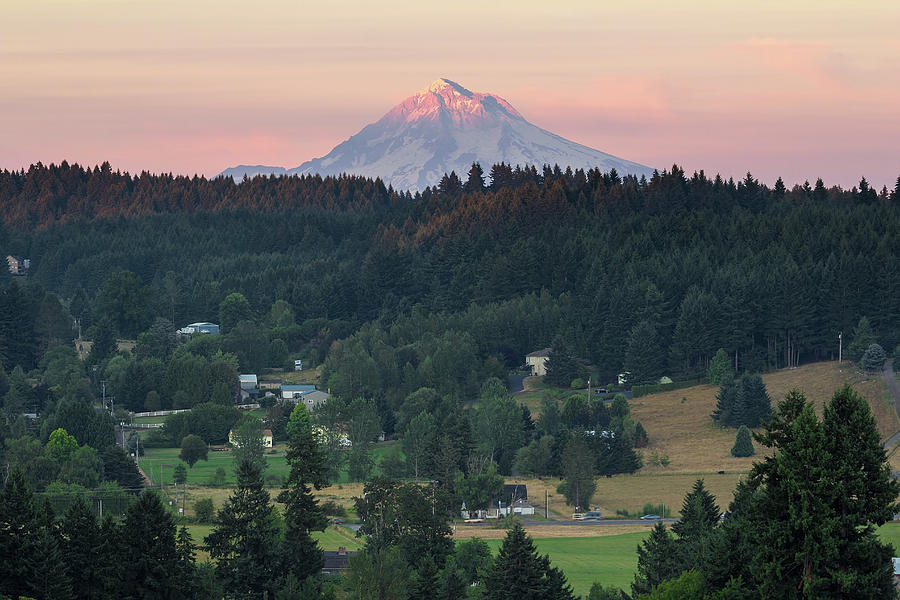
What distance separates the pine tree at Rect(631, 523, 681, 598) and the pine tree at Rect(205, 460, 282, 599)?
13.7 m

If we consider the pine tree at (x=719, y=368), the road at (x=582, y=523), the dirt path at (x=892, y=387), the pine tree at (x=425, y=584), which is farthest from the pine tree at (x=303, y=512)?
the pine tree at (x=719, y=368)

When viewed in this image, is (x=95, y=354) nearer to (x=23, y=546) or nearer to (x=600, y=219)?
(x=600, y=219)

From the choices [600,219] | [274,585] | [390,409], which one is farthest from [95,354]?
[274,585]

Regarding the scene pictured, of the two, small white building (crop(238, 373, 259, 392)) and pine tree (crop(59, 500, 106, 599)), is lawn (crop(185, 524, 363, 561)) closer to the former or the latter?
pine tree (crop(59, 500, 106, 599))

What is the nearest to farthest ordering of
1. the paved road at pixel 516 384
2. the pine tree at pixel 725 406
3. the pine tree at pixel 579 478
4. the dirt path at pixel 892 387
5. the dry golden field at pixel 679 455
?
the dry golden field at pixel 679 455, the pine tree at pixel 579 478, the dirt path at pixel 892 387, the pine tree at pixel 725 406, the paved road at pixel 516 384

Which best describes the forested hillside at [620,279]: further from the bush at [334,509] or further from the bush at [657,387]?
the bush at [334,509]

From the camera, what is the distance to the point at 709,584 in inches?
1624

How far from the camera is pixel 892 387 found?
116250 mm

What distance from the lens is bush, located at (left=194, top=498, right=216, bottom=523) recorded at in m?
83.4

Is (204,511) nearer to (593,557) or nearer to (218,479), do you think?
(218,479)

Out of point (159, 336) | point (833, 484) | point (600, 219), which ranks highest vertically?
point (600, 219)

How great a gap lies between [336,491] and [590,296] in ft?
186

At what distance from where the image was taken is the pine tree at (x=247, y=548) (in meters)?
55.2

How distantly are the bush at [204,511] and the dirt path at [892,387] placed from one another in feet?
160
